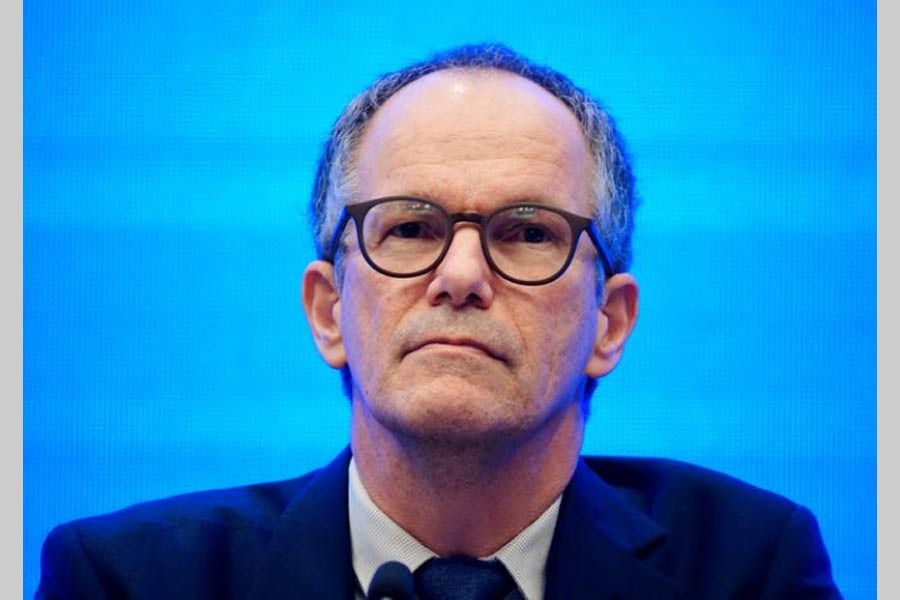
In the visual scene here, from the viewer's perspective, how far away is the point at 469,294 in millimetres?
2283

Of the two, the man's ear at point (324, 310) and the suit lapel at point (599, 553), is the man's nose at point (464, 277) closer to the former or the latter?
the man's ear at point (324, 310)

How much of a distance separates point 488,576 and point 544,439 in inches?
12.0

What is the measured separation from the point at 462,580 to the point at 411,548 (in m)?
0.14

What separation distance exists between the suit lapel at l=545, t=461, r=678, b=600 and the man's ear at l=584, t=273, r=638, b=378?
0.83ft

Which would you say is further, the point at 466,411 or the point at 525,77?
the point at 525,77

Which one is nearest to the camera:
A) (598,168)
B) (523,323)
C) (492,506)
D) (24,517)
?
(523,323)

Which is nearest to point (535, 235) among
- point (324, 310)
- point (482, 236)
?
point (482, 236)

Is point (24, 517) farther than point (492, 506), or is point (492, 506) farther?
point (24, 517)

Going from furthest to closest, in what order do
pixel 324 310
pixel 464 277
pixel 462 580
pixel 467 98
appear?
1. pixel 324 310
2. pixel 467 98
3. pixel 462 580
4. pixel 464 277

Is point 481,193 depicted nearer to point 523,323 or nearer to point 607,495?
point 523,323

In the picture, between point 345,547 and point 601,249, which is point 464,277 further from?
point 345,547

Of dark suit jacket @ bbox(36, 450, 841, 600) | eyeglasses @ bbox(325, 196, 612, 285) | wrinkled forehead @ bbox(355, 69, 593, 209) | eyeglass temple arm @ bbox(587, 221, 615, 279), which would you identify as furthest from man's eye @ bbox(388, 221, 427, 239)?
dark suit jacket @ bbox(36, 450, 841, 600)

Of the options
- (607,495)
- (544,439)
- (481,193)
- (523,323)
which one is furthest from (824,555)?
(481,193)

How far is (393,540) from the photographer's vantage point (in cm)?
248
